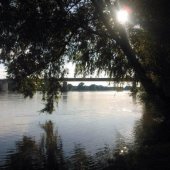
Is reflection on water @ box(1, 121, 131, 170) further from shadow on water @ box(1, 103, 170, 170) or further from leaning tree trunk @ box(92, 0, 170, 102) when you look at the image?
leaning tree trunk @ box(92, 0, 170, 102)

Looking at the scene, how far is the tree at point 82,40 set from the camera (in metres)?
18.3

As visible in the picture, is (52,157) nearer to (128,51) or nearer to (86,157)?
(86,157)

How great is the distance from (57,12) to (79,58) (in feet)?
17.0

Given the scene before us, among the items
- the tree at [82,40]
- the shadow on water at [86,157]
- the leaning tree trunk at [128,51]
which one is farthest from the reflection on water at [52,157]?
the leaning tree trunk at [128,51]

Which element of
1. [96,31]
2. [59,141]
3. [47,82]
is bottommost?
[59,141]

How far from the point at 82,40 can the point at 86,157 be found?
7.60m

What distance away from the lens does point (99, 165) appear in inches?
833

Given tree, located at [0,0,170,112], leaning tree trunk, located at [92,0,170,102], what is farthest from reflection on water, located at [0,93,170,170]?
tree, located at [0,0,170,112]

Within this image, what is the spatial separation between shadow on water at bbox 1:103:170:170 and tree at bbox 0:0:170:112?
3681 mm

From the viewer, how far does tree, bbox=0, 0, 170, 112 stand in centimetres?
1826

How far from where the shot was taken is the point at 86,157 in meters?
23.9

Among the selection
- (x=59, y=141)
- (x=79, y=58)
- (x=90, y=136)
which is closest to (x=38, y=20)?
(x=79, y=58)

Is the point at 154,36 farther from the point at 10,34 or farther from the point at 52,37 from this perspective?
the point at 10,34

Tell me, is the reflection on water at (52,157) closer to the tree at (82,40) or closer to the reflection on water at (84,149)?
the reflection on water at (84,149)
